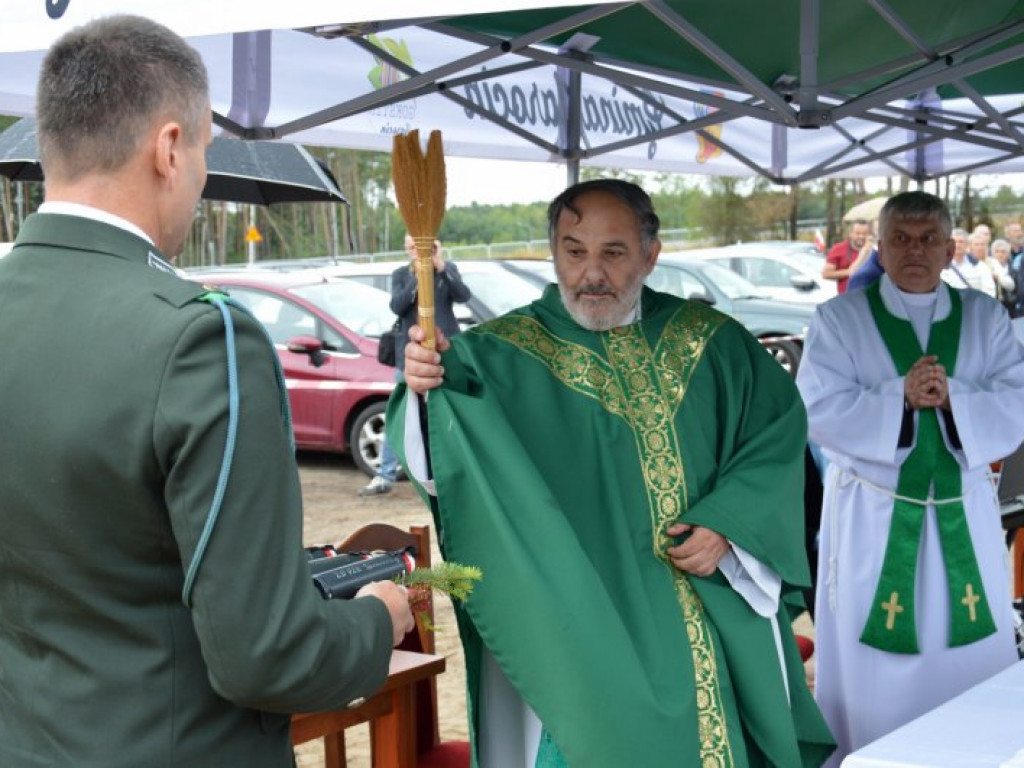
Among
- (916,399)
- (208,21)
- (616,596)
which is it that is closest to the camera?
(208,21)

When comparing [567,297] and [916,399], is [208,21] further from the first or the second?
[916,399]

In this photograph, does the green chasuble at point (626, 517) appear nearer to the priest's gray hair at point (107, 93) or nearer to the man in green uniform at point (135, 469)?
the man in green uniform at point (135, 469)

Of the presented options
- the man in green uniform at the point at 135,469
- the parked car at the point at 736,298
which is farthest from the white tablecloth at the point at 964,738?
the parked car at the point at 736,298

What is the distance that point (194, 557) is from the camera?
1434 millimetres

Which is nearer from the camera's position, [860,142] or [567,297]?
[567,297]

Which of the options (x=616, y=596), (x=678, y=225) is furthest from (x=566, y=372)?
(x=678, y=225)

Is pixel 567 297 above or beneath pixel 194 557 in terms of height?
above

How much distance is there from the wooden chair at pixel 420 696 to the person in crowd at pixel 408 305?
4.85 m

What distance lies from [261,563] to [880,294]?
9.96ft

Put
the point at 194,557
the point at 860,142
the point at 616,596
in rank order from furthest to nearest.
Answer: the point at 860,142 < the point at 616,596 < the point at 194,557

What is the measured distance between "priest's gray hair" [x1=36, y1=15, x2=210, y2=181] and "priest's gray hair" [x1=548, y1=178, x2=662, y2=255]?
5.63 ft

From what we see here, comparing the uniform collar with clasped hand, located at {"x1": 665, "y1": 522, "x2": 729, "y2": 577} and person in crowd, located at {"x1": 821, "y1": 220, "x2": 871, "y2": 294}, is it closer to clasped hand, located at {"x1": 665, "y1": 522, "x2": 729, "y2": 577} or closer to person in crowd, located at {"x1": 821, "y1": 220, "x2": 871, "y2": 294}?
clasped hand, located at {"x1": 665, "y1": 522, "x2": 729, "y2": 577}

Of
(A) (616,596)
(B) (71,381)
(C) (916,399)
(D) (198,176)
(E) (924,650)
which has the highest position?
(D) (198,176)

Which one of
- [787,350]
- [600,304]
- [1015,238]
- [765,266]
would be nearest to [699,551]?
[600,304]
